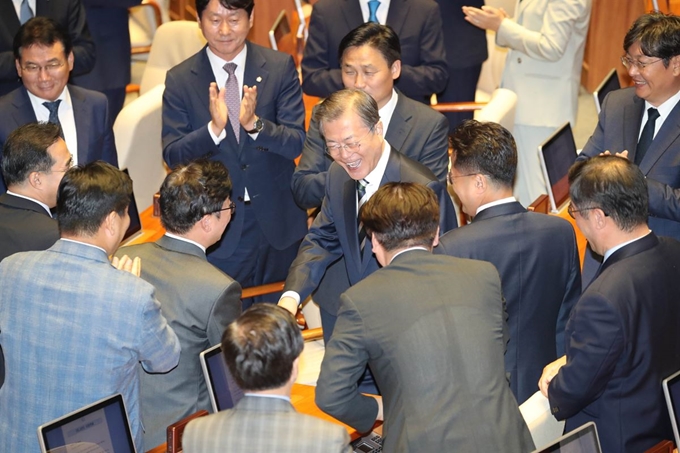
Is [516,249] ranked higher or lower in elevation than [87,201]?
lower

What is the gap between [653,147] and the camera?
4262mm

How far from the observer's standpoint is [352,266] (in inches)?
149

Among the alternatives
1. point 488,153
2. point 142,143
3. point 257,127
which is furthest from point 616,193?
point 142,143

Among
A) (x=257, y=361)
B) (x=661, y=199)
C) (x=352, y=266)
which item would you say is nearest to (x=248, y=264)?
(x=352, y=266)

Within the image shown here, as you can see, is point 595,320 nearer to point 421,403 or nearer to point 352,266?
point 421,403

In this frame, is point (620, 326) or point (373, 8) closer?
point (620, 326)

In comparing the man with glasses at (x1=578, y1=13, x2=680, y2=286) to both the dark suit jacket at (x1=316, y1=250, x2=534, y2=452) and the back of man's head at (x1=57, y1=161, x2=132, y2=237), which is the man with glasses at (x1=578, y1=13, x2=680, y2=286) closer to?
the dark suit jacket at (x1=316, y1=250, x2=534, y2=452)

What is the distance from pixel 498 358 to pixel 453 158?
38.4 inches

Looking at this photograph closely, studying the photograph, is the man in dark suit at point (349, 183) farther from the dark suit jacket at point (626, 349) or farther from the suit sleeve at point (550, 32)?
the suit sleeve at point (550, 32)

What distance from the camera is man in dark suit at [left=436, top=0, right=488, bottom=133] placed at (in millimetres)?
6117

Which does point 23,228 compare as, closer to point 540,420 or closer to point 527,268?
point 527,268

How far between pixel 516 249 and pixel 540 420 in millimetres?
584

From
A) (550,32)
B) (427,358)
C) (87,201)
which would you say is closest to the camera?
(427,358)

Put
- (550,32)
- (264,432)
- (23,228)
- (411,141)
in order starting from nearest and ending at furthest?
(264,432), (23,228), (411,141), (550,32)
